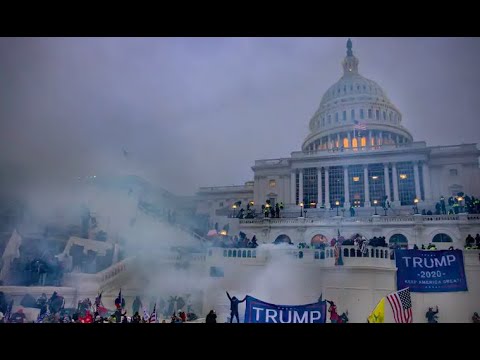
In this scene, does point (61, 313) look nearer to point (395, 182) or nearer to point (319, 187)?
point (319, 187)

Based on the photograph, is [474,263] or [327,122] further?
[327,122]

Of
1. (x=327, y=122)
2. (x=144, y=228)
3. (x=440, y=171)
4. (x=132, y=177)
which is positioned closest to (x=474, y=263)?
(x=144, y=228)

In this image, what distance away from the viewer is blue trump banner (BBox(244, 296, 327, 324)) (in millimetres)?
10414

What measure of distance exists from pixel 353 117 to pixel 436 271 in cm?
4996

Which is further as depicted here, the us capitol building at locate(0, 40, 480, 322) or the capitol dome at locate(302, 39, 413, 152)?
the capitol dome at locate(302, 39, 413, 152)

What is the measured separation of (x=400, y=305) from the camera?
11.9 meters

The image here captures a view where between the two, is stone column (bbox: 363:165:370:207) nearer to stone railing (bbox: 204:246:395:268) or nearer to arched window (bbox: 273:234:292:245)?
arched window (bbox: 273:234:292:245)

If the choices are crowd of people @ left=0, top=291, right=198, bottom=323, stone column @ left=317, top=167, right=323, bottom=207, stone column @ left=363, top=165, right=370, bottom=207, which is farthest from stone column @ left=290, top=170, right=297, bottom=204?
crowd of people @ left=0, top=291, right=198, bottom=323

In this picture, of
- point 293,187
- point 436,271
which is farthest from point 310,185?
point 436,271

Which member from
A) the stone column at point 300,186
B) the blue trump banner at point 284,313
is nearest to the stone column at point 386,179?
the stone column at point 300,186

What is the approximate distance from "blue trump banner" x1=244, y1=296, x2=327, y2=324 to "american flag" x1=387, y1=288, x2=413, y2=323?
100 inches
